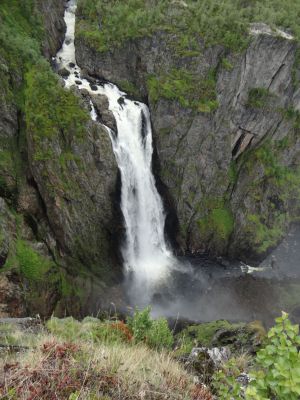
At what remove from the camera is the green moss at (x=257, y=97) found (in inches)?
1190

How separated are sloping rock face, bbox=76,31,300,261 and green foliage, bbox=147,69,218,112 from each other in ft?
0.42

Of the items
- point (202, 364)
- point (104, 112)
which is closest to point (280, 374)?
point (202, 364)

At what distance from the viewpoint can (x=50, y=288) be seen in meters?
20.7

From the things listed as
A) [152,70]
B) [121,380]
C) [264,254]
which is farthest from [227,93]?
[121,380]

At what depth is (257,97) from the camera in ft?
99.9

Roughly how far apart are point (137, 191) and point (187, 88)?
10297mm

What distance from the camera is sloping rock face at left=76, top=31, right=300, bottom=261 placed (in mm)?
28766

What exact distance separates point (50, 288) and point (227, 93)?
2234 centimetres

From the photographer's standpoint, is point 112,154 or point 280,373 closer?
point 280,373

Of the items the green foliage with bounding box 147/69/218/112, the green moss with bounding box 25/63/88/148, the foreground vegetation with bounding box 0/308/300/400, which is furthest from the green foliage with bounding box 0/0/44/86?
the foreground vegetation with bounding box 0/308/300/400

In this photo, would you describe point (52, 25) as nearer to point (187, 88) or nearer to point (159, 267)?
point (187, 88)

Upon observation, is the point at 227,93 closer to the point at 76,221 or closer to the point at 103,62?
the point at 103,62

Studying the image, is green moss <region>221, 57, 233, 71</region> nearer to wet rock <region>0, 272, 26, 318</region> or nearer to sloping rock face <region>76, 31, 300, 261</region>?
sloping rock face <region>76, 31, 300, 261</region>

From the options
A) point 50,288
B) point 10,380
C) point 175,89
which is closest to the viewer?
point 10,380
